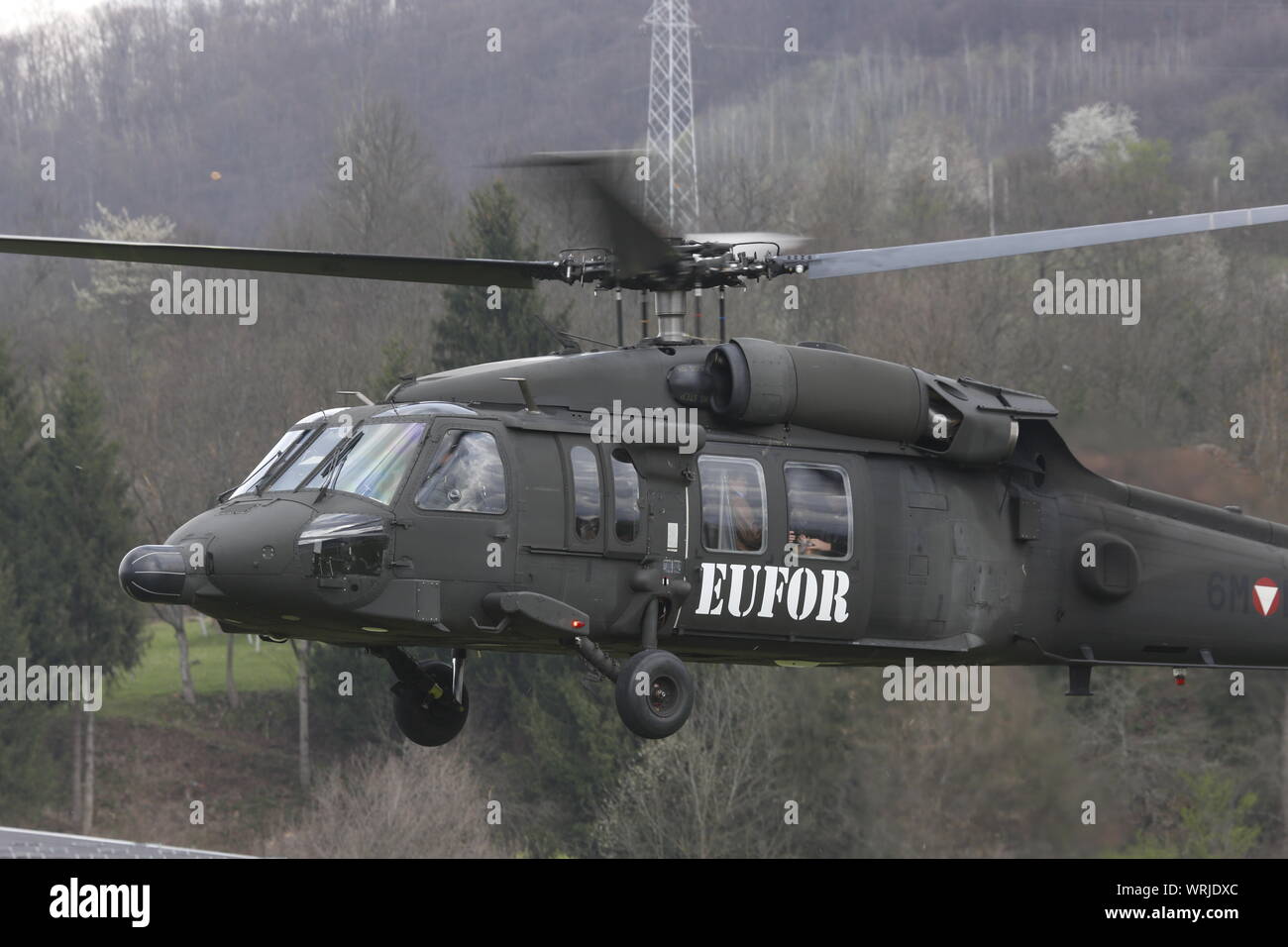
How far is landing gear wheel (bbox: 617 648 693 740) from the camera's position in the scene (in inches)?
475

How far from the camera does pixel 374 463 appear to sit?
12062 millimetres

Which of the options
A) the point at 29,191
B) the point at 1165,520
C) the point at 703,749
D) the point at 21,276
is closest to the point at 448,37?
the point at 29,191

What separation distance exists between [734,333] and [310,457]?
1193 inches

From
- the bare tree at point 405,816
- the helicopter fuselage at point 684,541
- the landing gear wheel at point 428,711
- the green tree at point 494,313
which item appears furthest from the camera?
the green tree at point 494,313

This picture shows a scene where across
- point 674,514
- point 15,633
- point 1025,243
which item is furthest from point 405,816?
point 1025,243

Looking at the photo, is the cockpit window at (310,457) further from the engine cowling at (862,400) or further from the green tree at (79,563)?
the green tree at (79,563)

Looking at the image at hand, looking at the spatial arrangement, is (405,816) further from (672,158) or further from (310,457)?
(310,457)

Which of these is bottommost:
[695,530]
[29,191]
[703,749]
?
[703,749]

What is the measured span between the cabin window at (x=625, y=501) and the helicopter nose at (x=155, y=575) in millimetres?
2988

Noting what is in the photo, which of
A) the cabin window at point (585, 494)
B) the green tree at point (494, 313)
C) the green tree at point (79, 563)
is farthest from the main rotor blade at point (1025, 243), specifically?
the green tree at point (79, 563)

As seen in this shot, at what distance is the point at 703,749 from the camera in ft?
134

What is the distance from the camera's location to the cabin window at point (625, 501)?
41.0 feet
